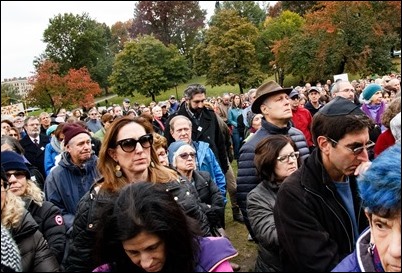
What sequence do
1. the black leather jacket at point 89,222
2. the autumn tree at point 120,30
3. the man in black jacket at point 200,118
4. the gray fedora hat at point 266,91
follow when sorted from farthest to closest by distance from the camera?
the man in black jacket at point 200,118, the gray fedora hat at point 266,91, the black leather jacket at point 89,222, the autumn tree at point 120,30

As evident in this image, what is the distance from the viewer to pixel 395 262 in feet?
3.67

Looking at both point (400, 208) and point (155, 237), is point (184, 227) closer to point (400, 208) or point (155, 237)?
point (155, 237)

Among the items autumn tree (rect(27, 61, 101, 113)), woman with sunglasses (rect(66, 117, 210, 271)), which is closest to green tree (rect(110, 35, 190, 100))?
autumn tree (rect(27, 61, 101, 113))

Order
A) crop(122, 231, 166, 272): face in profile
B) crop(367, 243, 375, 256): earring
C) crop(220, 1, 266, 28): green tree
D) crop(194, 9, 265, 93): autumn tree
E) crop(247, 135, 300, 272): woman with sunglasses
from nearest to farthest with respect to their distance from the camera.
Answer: crop(367, 243, 375, 256): earring → crop(122, 231, 166, 272): face in profile → crop(247, 135, 300, 272): woman with sunglasses → crop(220, 1, 266, 28): green tree → crop(194, 9, 265, 93): autumn tree

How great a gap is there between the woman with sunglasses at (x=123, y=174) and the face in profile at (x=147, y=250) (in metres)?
0.58

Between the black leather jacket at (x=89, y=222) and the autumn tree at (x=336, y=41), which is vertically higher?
the autumn tree at (x=336, y=41)

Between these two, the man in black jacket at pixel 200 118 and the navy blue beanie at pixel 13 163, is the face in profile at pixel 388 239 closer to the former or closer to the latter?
the navy blue beanie at pixel 13 163

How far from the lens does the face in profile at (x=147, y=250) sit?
1472 mm

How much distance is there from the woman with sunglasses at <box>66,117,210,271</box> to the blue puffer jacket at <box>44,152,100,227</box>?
981mm

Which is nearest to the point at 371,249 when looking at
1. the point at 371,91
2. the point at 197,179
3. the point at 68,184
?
the point at 197,179

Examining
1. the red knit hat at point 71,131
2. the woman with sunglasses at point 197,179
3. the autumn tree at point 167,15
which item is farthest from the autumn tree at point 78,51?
the woman with sunglasses at point 197,179

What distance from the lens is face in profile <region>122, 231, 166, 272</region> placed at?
1.47 m

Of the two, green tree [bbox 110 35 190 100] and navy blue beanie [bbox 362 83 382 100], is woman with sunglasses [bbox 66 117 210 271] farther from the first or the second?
green tree [bbox 110 35 190 100]

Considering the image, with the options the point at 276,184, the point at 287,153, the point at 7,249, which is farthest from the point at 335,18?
the point at 7,249
